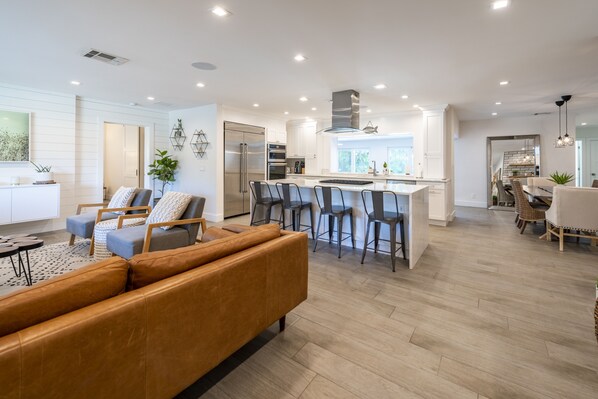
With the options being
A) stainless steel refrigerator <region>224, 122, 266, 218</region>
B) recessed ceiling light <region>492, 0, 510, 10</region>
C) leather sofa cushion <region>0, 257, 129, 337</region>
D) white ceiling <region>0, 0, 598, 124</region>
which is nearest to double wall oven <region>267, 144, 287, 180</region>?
stainless steel refrigerator <region>224, 122, 266, 218</region>

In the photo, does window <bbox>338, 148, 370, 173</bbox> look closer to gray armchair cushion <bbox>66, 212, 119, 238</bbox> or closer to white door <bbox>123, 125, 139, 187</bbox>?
white door <bbox>123, 125, 139, 187</bbox>

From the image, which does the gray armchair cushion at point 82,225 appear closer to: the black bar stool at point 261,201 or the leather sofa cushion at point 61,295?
the black bar stool at point 261,201

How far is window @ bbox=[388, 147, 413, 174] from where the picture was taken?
1082cm

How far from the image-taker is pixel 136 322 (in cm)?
119

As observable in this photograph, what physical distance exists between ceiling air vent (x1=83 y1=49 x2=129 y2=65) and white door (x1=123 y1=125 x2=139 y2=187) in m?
4.76

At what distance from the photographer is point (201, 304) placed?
1.45 meters

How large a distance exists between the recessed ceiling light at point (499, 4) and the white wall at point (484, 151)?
6832mm

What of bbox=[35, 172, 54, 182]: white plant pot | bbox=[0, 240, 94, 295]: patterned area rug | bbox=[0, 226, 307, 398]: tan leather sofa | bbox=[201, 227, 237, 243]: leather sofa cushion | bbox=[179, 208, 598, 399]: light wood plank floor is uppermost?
bbox=[35, 172, 54, 182]: white plant pot

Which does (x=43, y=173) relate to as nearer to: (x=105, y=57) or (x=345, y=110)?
(x=105, y=57)

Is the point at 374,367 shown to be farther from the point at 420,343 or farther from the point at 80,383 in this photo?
the point at 80,383

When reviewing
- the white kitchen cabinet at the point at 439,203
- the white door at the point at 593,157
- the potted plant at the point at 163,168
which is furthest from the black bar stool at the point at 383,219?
the white door at the point at 593,157

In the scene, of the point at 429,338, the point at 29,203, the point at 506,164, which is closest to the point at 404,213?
the point at 429,338

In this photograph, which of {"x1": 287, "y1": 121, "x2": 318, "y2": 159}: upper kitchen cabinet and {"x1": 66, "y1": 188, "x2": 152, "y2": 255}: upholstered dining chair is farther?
{"x1": 287, "y1": 121, "x2": 318, "y2": 159}: upper kitchen cabinet

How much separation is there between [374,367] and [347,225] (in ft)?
9.14
